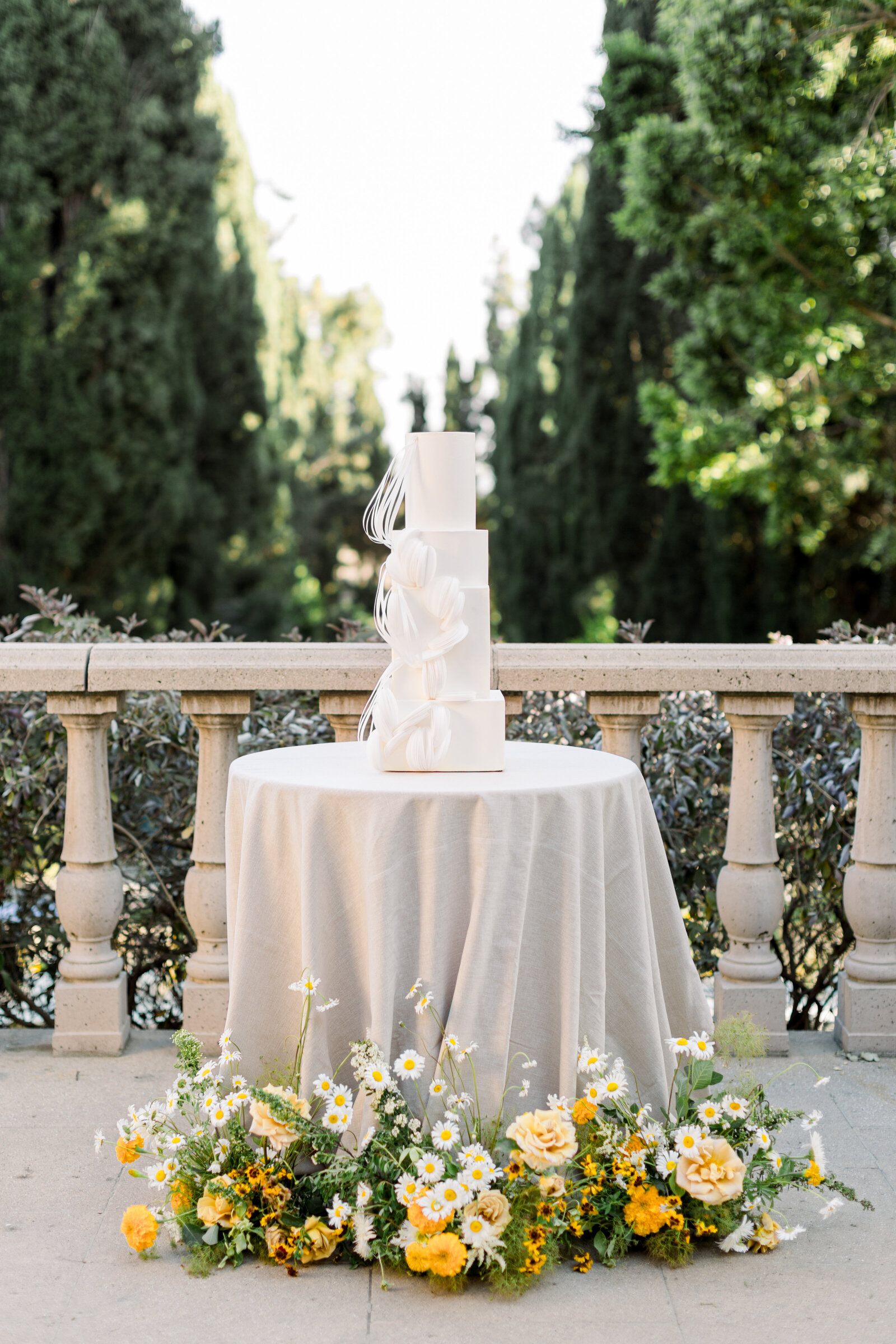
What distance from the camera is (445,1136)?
2.11 meters

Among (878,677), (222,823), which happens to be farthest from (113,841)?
(878,677)

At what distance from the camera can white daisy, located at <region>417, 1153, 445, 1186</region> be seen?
6.75 feet

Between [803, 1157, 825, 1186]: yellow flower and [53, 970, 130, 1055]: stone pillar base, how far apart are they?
5.78ft

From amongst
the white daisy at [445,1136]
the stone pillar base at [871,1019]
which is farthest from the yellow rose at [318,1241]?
the stone pillar base at [871,1019]

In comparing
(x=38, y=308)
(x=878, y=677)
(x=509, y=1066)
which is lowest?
(x=509, y=1066)

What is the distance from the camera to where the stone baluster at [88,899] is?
3.12 metres

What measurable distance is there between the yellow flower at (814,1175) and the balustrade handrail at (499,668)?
119cm

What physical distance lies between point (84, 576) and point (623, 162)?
6.48 meters

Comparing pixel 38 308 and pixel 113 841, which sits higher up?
pixel 38 308

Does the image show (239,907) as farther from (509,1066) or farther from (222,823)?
(222,823)

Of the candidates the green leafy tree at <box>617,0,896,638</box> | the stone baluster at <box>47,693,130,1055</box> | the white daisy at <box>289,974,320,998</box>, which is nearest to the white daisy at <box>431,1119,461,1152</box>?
the white daisy at <box>289,974,320,998</box>

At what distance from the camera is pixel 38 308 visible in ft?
39.2

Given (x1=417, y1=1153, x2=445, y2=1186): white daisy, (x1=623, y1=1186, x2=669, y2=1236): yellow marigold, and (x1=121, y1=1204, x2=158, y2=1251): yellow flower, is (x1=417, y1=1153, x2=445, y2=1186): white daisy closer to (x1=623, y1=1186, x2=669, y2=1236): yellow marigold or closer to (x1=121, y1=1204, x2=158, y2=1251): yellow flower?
(x1=623, y1=1186, x2=669, y2=1236): yellow marigold

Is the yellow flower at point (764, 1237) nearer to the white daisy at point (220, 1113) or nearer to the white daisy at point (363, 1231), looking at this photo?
the white daisy at point (363, 1231)
